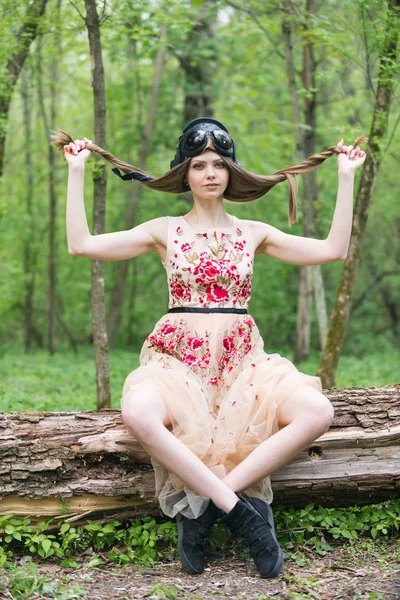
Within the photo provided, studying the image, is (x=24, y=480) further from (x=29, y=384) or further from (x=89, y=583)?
(x=29, y=384)

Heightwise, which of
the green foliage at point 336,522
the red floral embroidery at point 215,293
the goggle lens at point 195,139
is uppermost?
the goggle lens at point 195,139

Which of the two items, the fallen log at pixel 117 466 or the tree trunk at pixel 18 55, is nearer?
the fallen log at pixel 117 466

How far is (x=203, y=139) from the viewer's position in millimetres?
3900

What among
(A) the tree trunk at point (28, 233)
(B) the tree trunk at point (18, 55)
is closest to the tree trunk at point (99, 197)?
(B) the tree trunk at point (18, 55)

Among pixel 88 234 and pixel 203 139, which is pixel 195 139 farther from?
pixel 88 234

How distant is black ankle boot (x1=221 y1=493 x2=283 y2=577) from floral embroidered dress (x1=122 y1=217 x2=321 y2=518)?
0.56 feet

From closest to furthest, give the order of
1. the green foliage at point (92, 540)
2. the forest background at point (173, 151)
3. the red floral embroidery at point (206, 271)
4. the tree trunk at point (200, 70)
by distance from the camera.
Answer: the green foliage at point (92, 540) → the red floral embroidery at point (206, 271) → the forest background at point (173, 151) → the tree trunk at point (200, 70)

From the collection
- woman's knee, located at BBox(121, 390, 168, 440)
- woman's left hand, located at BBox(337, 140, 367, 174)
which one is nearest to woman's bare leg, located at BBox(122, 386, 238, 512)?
woman's knee, located at BBox(121, 390, 168, 440)

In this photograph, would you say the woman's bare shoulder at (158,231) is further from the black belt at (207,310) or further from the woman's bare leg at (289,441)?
the woman's bare leg at (289,441)

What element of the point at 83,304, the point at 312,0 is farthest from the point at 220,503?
the point at 83,304

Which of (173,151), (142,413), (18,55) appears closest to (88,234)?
(142,413)

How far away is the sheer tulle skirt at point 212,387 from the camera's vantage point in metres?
3.50

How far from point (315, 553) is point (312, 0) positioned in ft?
21.2

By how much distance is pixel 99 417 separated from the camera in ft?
12.6
